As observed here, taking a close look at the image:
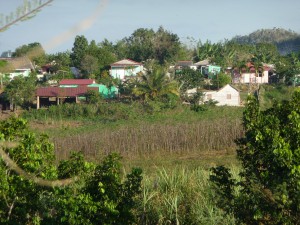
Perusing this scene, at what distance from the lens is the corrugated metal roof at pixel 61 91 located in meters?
25.1

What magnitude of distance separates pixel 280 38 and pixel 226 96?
5853cm

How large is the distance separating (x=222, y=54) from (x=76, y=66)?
1072 centimetres

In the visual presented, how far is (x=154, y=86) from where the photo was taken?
80.5 feet

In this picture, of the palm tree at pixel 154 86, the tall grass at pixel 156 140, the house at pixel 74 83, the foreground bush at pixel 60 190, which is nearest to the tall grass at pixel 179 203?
the foreground bush at pixel 60 190

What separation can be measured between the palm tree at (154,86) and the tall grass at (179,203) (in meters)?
17.1

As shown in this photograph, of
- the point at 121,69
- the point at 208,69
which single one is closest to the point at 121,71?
the point at 121,69

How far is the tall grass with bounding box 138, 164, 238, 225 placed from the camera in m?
5.96

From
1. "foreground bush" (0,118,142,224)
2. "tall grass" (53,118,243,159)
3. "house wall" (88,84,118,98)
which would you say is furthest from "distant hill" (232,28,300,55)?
"foreground bush" (0,118,142,224)

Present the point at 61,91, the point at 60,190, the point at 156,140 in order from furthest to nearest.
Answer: the point at 61,91
the point at 156,140
the point at 60,190

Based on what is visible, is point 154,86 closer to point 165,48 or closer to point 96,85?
point 96,85

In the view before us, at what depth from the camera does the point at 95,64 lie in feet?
105

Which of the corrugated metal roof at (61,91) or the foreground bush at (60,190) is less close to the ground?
the foreground bush at (60,190)

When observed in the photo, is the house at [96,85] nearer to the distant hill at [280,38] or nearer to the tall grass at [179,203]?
the tall grass at [179,203]

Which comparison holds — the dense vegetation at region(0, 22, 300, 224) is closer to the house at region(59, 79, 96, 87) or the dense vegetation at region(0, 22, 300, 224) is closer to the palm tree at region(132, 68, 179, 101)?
the palm tree at region(132, 68, 179, 101)
